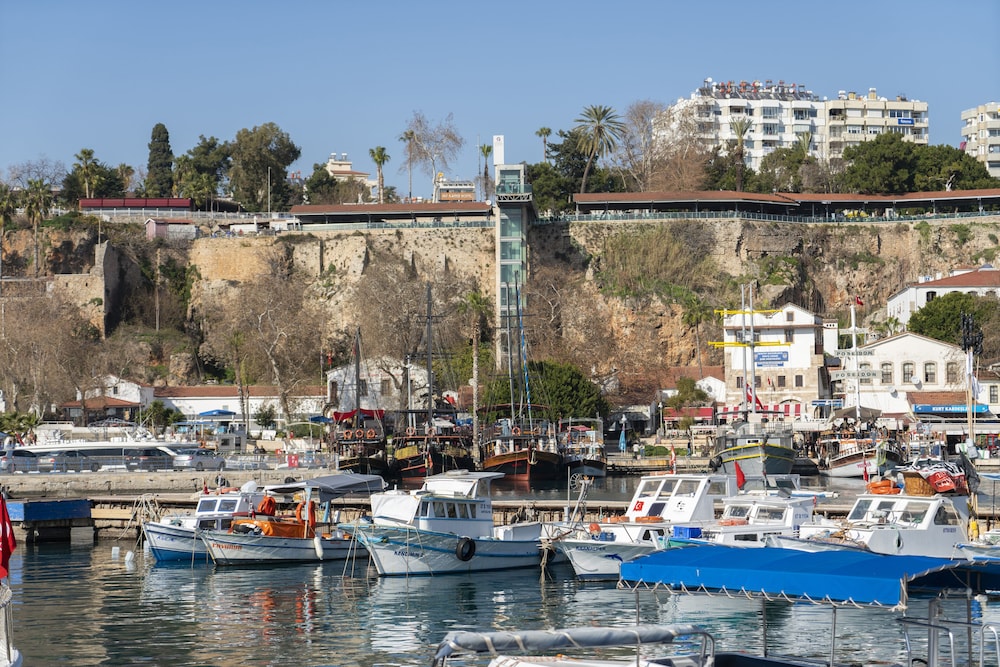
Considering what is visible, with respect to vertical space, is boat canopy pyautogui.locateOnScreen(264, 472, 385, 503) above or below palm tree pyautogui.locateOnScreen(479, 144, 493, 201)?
below

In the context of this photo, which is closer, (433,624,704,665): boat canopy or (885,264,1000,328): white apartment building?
(433,624,704,665): boat canopy

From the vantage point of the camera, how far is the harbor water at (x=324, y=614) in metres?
24.3

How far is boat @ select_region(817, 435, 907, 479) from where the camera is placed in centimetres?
5975

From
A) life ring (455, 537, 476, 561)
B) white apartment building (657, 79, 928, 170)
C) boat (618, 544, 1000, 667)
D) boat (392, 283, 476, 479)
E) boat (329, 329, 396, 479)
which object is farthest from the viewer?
white apartment building (657, 79, 928, 170)

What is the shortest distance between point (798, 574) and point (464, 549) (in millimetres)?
17117

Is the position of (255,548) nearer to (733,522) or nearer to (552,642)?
(733,522)

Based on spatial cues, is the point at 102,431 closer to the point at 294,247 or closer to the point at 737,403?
the point at 294,247

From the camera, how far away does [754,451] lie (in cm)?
5806

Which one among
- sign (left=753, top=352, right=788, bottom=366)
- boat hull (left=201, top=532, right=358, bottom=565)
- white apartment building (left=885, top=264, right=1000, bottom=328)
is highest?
white apartment building (left=885, top=264, right=1000, bottom=328)

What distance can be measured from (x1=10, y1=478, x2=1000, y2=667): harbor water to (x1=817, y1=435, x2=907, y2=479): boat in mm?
28444

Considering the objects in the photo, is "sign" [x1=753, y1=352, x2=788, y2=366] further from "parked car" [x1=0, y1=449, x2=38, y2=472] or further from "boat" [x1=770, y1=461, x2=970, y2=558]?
"boat" [x1=770, y1=461, x2=970, y2=558]

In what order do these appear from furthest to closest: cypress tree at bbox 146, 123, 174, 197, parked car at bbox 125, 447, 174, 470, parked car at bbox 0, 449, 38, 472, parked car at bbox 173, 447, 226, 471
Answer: cypress tree at bbox 146, 123, 174, 197 → parked car at bbox 173, 447, 226, 471 → parked car at bbox 125, 447, 174, 470 → parked car at bbox 0, 449, 38, 472

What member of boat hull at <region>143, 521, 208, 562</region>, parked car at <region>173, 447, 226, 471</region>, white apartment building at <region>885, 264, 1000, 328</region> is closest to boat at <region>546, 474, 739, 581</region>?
boat hull at <region>143, 521, 208, 562</region>

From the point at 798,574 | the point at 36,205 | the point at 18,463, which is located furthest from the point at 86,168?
the point at 798,574
